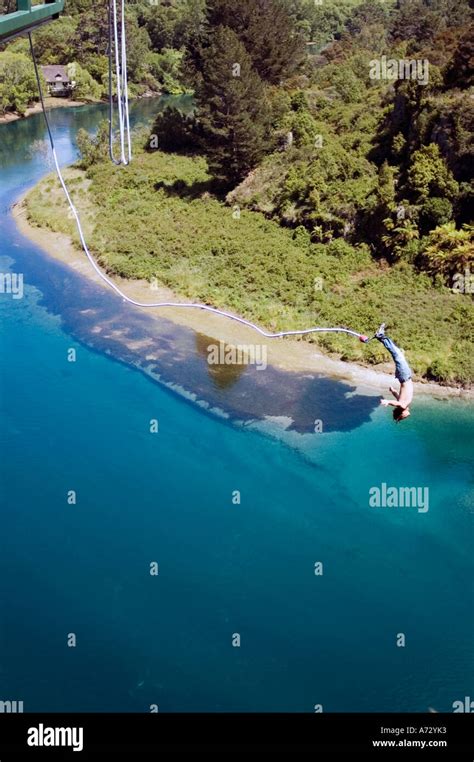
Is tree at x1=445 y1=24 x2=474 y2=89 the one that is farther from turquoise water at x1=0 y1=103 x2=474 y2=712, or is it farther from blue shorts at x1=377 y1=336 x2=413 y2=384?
blue shorts at x1=377 y1=336 x2=413 y2=384

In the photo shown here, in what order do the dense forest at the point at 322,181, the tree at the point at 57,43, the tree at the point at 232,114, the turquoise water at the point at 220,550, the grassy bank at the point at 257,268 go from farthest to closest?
the tree at the point at 57,43, the tree at the point at 232,114, the dense forest at the point at 322,181, the grassy bank at the point at 257,268, the turquoise water at the point at 220,550

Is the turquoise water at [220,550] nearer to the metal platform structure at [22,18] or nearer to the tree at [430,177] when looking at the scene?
the tree at [430,177]

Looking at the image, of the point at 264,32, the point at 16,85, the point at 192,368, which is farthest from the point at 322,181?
the point at 16,85

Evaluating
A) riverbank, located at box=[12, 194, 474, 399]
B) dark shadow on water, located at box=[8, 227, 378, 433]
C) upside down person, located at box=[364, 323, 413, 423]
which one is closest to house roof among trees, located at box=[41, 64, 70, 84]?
riverbank, located at box=[12, 194, 474, 399]

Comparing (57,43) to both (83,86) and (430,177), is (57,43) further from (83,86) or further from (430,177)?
(430,177)

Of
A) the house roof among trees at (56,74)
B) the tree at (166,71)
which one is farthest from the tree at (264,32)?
the house roof among trees at (56,74)

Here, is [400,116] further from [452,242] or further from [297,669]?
[297,669]
